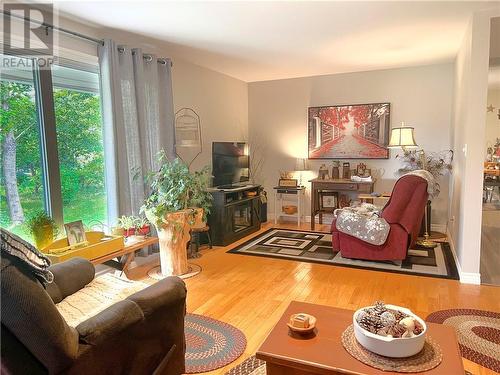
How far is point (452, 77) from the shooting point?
494cm

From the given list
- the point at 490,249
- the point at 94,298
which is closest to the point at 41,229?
the point at 94,298

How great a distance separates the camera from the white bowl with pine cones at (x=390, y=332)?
55.5 inches

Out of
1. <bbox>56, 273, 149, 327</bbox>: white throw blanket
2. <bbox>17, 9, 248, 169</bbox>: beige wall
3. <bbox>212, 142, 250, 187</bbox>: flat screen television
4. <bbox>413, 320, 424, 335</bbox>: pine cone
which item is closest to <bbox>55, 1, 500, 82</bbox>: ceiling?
<bbox>17, 9, 248, 169</bbox>: beige wall

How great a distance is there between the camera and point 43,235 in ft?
8.87

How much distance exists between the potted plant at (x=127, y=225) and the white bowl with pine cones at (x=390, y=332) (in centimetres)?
236

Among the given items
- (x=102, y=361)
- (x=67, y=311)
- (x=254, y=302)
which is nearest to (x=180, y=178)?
(x=254, y=302)

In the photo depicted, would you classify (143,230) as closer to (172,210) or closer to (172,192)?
(172,210)

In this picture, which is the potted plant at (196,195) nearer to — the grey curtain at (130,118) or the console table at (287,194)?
the grey curtain at (130,118)

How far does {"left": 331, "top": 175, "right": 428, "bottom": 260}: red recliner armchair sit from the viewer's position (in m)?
3.58

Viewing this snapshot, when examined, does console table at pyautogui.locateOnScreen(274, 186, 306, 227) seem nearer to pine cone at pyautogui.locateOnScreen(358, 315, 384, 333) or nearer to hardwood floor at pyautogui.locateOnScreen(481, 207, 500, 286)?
hardwood floor at pyautogui.locateOnScreen(481, 207, 500, 286)

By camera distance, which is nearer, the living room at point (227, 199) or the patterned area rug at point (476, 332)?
the living room at point (227, 199)

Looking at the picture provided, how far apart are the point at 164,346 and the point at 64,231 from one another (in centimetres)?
182

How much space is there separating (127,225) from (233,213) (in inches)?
65.9

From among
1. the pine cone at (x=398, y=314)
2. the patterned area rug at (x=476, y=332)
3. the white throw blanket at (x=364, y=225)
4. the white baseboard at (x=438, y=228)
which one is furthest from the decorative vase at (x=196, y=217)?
the white baseboard at (x=438, y=228)
